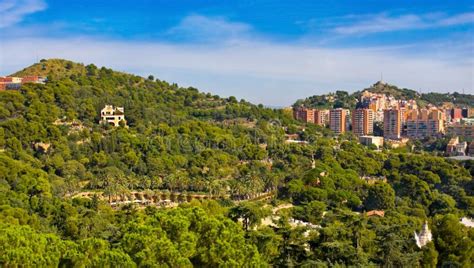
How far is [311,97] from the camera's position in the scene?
10738 centimetres

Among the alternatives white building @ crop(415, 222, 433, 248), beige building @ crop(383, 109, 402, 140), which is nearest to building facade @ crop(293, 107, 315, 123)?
beige building @ crop(383, 109, 402, 140)

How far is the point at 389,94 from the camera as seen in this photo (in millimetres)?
107125

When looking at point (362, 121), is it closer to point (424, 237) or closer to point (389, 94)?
point (389, 94)

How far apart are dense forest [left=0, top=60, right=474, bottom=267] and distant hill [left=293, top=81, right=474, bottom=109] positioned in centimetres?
4256

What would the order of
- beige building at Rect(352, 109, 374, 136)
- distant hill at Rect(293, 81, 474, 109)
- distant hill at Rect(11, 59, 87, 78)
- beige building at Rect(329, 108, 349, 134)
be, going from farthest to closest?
distant hill at Rect(293, 81, 474, 109) → beige building at Rect(352, 109, 374, 136) → beige building at Rect(329, 108, 349, 134) → distant hill at Rect(11, 59, 87, 78)

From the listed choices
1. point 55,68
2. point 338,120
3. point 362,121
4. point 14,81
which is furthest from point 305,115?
point 14,81

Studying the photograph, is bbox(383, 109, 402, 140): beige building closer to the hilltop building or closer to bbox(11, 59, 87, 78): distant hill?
bbox(11, 59, 87, 78): distant hill

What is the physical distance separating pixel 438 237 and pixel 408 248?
1131 mm

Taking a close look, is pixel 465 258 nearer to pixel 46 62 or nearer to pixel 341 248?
pixel 341 248

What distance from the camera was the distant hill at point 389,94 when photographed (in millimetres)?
101000

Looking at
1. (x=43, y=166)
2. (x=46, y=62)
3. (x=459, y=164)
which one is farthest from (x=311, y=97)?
(x=43, y=166)

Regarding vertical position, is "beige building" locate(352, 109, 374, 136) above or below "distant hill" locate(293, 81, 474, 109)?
below

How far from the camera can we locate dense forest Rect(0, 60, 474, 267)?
13.7 meters

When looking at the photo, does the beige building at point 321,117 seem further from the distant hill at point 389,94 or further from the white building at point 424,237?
the white building at point 424,237
